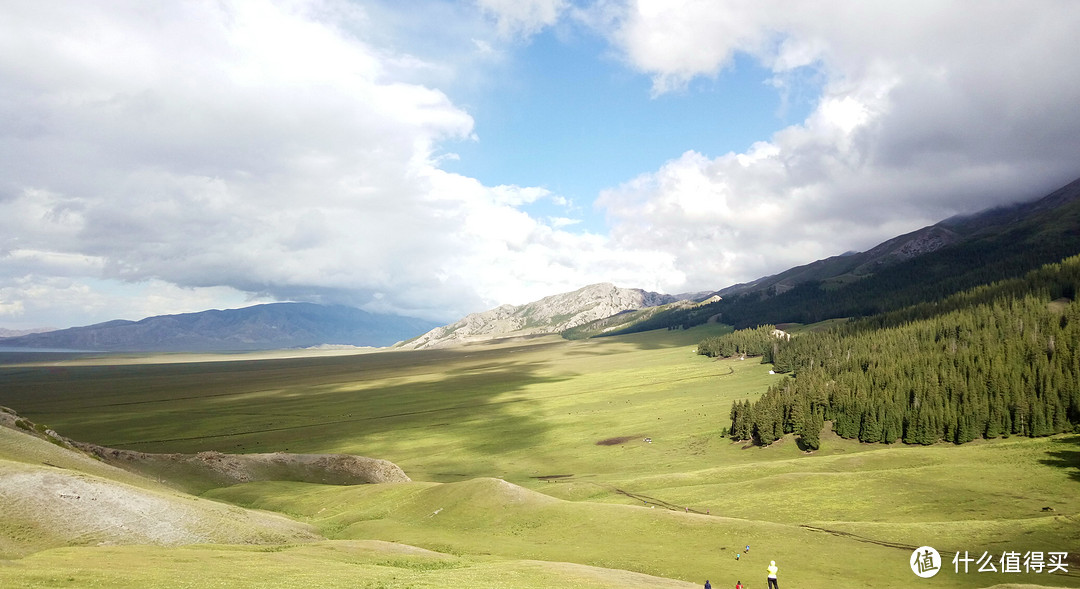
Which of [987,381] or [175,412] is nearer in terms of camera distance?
[987,381]

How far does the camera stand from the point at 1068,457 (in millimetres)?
88438

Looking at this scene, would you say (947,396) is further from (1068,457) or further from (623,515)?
(623,515)

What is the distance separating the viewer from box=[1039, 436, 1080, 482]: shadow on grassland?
268 ft

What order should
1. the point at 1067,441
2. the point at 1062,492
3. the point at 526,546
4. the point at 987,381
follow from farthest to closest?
the point at 987,381, the point at 1067,441, the point at 1062,492, the point at 526,546

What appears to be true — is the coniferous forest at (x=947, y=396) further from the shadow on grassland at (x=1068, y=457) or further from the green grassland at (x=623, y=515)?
the shadow on grassland at (x=1068, y=457)

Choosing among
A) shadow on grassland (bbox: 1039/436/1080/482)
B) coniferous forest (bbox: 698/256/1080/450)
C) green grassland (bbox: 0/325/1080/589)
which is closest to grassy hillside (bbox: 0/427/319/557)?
green grassland (bbox: 0/325/1080/589)

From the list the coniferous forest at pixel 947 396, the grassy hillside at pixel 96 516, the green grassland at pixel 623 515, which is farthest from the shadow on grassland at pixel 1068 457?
the grassy hillside at pixel 96 516

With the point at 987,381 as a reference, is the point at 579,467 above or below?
below

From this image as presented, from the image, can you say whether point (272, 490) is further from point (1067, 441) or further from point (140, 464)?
point (1067, 441)

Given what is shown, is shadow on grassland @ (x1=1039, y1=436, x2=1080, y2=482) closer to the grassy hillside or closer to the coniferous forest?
the coniferous forest

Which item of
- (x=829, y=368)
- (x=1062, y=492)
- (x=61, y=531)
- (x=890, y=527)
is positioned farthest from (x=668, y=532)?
(x=829, y=368)

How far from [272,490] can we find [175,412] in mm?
136911

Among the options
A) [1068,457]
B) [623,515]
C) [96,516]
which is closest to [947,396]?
[1068,457]

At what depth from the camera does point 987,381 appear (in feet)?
416
